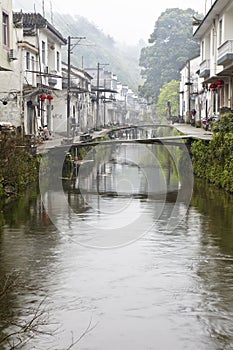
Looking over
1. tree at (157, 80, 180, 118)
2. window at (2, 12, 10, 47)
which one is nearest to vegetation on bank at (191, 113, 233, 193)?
window at (2, 12, 10, 47)

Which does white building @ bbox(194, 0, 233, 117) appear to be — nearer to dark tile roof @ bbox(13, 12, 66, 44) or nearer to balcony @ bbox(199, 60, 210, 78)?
balcony @ bbox(199, 60, 210, 78)

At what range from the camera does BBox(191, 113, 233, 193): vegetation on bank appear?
29156 mm

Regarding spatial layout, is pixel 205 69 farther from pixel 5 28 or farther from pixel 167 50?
pixel 167 50

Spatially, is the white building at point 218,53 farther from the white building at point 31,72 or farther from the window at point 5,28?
the window at point 5,28

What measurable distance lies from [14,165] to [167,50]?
191 ft

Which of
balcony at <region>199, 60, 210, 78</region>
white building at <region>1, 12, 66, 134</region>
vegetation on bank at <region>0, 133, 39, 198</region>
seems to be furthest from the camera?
balcony at <region>199, 60, 210, 78</region>

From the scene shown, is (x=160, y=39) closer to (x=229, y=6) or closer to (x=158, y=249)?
(x=229, y=6)

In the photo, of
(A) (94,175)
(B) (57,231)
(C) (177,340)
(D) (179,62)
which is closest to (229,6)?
(A) (94,175)

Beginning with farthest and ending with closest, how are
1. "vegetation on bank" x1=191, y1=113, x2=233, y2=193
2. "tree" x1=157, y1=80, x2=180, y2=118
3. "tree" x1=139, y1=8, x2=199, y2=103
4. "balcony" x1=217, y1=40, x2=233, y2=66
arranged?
"tree" x1=139, y1=8, x2=199, y2=103 < "tree" x1=157, y1=80, x2=180, y2=118 < "balcony" x1=217, y1=40, x2=233, y2=66 < "vegetation on bank" x1=191, y1=113, x2=233, y2=193

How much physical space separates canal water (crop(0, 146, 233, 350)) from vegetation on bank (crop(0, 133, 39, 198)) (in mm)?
670

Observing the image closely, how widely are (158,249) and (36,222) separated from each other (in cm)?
604

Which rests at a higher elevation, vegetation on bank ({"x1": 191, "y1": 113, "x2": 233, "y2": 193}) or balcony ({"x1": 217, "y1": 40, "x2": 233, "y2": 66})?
balcony ({"x1": 217, "y1": 40, "x2": 233, "y2": 66})

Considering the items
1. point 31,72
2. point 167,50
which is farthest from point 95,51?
point 31,72

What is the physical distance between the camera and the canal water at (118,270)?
11180 millimetres
